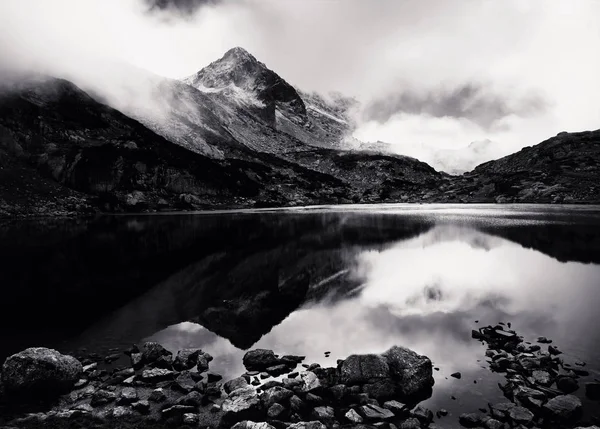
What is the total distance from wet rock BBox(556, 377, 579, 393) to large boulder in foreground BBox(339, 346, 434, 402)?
200 inches

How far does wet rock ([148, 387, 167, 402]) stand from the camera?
15.4 m

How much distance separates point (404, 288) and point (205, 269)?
74.6ft

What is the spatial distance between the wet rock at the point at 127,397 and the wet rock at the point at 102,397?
33 cm

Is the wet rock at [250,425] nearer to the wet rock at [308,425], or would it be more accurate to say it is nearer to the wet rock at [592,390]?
the wet rock at [308,425]

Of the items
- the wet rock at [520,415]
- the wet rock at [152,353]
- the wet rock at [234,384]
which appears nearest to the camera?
the wet rock at [520,415]

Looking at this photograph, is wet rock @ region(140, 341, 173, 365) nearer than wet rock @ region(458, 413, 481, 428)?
No

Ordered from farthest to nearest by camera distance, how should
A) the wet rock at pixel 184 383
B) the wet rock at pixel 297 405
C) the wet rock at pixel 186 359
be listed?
the wet rock at pixel 186 359, the wet rock at pixel 184 383, the wet rock at pixel 297 405

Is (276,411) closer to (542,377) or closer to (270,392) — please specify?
(270,392)

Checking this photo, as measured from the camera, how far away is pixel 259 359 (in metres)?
18.7

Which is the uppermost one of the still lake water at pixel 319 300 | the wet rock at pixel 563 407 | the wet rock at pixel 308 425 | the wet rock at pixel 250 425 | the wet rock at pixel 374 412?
the wet rock at pixel 563 407

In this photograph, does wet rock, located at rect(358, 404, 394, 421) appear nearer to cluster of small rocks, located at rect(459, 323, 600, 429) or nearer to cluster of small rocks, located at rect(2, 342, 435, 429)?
cluster of small rocks, located at rect(2, 342, 435, 429)

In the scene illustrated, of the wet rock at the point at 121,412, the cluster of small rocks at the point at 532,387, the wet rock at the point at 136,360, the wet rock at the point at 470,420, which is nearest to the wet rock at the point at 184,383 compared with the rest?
the wet rock at the point at 121,412

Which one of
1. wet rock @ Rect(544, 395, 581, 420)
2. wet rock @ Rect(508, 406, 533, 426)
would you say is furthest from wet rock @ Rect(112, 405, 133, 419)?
wet rock @ Rect(544, 395, 581, 420)

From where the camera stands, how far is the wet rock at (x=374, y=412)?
13656mm
